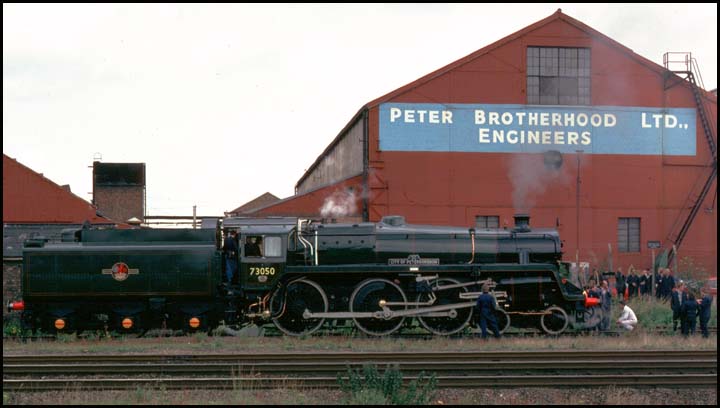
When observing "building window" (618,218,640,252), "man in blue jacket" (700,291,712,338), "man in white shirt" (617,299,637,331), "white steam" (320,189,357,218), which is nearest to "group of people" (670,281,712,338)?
"man in blue jacket" (700,291,712,338)

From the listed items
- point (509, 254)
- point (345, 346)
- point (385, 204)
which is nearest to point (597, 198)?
point (385, 204)

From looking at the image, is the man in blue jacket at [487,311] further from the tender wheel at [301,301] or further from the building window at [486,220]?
the building window at [486,220]

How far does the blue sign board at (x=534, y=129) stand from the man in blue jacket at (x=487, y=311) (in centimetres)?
1552

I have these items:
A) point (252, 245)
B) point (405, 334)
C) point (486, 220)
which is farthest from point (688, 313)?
point (486, 220)

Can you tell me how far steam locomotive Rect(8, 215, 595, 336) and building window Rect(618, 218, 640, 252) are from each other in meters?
16.2

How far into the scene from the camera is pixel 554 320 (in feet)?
61.8

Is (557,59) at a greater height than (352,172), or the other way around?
(557,59)

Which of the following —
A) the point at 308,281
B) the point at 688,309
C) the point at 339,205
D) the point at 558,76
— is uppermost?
the point at 558,76

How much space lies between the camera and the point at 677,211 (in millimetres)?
34031

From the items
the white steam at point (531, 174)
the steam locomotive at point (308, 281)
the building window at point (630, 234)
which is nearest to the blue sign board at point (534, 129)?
the white steam at point (531, 174)

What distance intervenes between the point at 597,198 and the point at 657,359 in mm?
20029

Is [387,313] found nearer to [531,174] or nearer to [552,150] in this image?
[531,174]

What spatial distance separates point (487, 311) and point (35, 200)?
86.3ft

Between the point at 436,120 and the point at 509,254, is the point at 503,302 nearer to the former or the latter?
the point at 509,254
